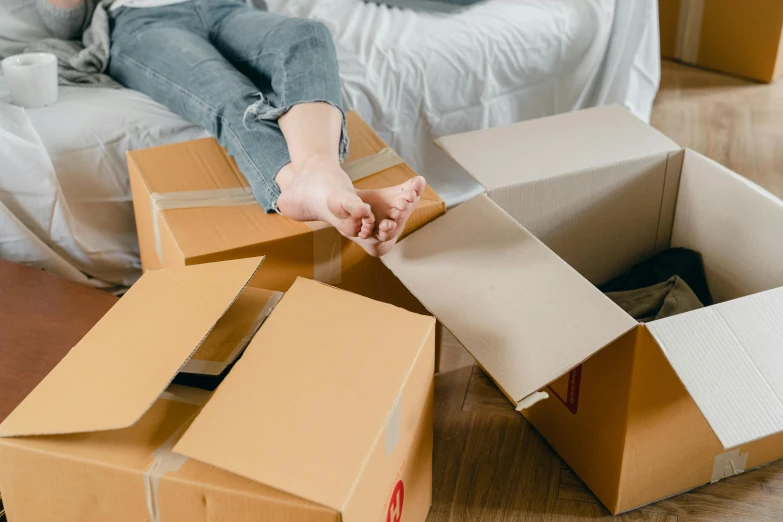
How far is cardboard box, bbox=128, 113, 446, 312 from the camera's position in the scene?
1.14 m

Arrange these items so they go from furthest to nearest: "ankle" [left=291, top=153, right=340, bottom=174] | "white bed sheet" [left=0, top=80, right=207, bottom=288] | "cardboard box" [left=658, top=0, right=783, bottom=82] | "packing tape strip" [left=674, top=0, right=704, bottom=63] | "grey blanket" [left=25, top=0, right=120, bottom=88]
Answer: "packing tape strip" [left=674, top=0, right=704, bottom=63] → "cardboard box" [left=658, top=0, right=783, bottom=82] → "grey blanket" [left=25, top=0, right=120, bottom=88] → "white bed sheet" [left=0, top=80, right=207, bottom=288] → "ankle" [left=291, top=153, right=340, bottom=174]

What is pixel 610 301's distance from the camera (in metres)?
0.98

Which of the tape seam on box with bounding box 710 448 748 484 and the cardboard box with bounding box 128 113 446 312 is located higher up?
the cardboard box with bounding box 128 113 446 312

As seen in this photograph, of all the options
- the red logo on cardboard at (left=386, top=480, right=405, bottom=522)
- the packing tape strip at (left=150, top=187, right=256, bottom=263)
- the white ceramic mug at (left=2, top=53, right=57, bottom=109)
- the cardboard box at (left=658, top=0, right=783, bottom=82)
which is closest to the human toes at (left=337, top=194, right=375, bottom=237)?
the packing tape strip at (left=150, top=187, right=256, bottom=263)

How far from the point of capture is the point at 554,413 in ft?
3.88

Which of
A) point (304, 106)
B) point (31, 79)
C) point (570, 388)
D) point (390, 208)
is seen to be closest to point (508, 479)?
point (570, 388)

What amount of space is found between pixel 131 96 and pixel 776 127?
1.63 meters

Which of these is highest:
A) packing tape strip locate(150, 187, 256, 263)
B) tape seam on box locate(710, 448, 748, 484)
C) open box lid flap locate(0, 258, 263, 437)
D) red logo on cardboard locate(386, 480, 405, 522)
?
open box lid flap locate(0, 258, 263, 437)

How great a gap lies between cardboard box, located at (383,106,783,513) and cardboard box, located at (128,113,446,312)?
0.10 meters

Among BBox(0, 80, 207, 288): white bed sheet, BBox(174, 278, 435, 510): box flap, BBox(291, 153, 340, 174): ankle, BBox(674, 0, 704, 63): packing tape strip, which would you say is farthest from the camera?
BBox(674, 0, 704, 63): packing tape strip

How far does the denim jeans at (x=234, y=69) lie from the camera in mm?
1265

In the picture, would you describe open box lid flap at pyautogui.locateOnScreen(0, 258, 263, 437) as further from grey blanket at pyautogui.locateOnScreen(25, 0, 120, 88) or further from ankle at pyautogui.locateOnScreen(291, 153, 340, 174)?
grey blanket at pyautogui.locateOnScreen(25, 0, 120, 88)

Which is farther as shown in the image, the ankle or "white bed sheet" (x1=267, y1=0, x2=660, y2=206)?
"white bed sheet" (x1=267, y1=0, x2=660, y2=206)

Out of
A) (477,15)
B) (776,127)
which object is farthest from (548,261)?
(776,127)
